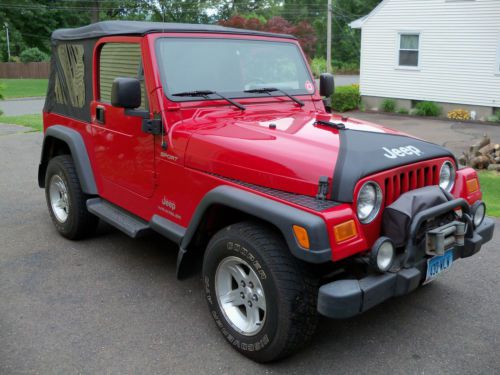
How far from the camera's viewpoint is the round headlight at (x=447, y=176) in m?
3.43

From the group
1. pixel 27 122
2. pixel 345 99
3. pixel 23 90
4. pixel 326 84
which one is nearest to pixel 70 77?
pixel 326 84

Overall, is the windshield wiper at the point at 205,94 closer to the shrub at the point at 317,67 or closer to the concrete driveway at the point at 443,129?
the concrete driveway at the point at 443,129

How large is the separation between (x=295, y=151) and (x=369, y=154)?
42 centimetres

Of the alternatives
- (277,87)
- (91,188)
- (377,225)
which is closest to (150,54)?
(277,87)

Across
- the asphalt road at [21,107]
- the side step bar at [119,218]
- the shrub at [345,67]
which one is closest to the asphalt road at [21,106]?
the asphalt road at [21,107]

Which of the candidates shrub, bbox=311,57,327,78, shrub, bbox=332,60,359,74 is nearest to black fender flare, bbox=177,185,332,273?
shrub, bbox=311,57,327,78

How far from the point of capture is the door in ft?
12.9

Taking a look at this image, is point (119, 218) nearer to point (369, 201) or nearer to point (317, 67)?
point (369, 201)

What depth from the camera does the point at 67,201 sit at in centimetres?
500

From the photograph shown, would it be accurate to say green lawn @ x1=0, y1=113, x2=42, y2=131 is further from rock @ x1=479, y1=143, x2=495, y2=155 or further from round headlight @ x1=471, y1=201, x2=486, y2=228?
round headlight @ x1=471, y1=201, x2=486, y2=228

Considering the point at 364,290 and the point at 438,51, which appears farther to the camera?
the point at 438,51

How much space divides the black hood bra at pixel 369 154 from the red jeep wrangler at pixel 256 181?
12 mm

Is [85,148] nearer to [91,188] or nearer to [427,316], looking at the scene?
[91,188]

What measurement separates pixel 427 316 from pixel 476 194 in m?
0.92
